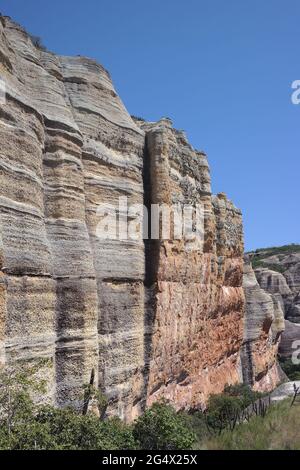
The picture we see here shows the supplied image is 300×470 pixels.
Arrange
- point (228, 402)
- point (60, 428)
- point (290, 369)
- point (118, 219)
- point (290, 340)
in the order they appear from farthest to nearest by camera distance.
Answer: point (290, 340), point (290, 369), point (228, 402), point (118, 219), point (60, 428)

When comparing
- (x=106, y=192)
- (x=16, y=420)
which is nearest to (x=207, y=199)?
(x=106, y=192)

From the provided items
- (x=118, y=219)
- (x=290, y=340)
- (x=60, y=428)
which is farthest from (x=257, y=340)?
(x=60, y=428)

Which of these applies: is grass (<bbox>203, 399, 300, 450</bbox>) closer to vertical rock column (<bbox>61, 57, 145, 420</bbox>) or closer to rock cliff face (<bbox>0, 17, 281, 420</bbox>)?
rock cliff face (<bbox>0, 17, 281, 420</bbox>)

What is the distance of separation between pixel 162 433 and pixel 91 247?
658cm

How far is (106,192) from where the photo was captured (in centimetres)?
1808

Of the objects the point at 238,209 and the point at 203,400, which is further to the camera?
the point at 238,209

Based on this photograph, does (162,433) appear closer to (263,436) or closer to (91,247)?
(263,436)

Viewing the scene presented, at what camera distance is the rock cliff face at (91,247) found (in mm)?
13711

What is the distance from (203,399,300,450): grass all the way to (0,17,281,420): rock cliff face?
16.2 ft

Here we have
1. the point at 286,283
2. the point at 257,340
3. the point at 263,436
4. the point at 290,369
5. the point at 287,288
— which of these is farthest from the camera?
the point at 286,283

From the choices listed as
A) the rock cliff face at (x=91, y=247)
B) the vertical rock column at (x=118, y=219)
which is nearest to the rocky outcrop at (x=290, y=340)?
the rock cliff face at (x=91, y=247)

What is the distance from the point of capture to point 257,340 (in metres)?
35.1
